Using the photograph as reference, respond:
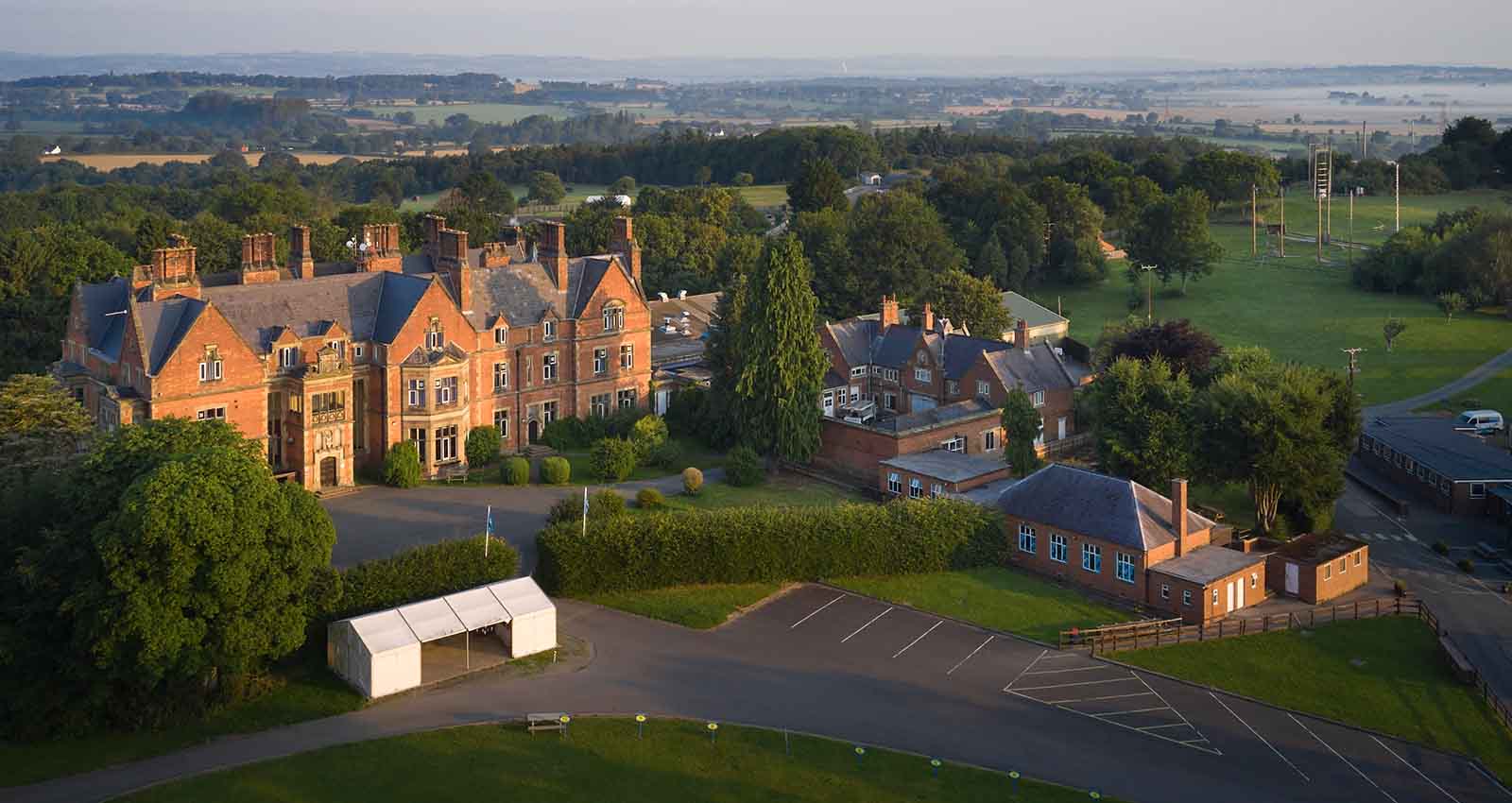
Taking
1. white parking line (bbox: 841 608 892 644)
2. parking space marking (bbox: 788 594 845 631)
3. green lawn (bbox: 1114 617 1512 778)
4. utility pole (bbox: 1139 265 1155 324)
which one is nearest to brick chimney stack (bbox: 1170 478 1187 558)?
green lawn (bbox: 1114 617 1512 778)

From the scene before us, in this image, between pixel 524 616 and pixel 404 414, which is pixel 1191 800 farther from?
pixel 404 414

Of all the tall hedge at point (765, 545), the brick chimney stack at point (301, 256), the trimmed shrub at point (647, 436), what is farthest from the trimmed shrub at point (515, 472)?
the brick chimney stack at point (301, 256)

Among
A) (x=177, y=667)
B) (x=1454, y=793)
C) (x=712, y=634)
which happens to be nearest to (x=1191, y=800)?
(x=1454, y=793)

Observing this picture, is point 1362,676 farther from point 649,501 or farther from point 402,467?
point 402,467

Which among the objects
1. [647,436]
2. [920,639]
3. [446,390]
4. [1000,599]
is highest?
[446,390]

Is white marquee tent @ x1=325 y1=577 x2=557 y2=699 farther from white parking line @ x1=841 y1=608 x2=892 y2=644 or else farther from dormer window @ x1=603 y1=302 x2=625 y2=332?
dormer window @ x1=603 y1=302 x2=625 y2=332

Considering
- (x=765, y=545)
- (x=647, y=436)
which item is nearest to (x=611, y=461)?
(x=647, y=436)

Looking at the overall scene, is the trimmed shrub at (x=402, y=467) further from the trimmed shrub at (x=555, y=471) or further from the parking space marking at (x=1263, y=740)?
the parking space marking at (x=1263, y=740)
